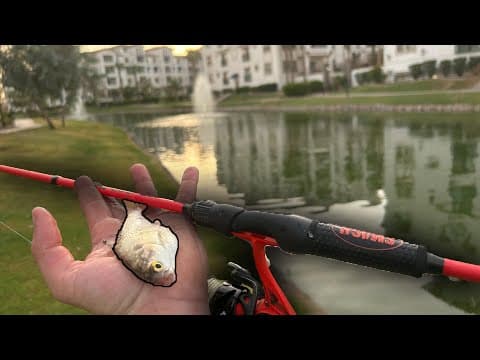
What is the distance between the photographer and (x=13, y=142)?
1.53 meters

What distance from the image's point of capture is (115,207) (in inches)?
51.8

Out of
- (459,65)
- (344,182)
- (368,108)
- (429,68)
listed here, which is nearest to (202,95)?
(344,182)

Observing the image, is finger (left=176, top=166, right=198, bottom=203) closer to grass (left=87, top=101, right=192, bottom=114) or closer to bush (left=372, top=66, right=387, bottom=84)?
grass (left=87, top=101, right=192, bottom=114)

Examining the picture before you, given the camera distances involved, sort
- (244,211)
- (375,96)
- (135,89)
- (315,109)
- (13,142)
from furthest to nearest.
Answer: (375,96) → (315,109) → (135,89) → (13,142) → (244,211)

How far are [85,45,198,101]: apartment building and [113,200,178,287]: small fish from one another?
2.34ft

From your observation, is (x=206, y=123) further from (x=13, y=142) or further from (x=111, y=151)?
(x=13, y=142)

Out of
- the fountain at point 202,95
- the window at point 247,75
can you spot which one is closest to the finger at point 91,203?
the fountain at point 202,95

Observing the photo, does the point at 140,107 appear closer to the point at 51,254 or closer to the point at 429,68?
the point at 51,254

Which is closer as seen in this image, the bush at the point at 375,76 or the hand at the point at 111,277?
the hand at the point at 111,277

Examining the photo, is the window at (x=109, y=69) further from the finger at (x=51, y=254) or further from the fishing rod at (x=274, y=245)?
the finger at (x=51, y=254)

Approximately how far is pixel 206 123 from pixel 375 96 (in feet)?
13.6

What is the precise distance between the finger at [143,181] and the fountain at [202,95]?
1.63 feet

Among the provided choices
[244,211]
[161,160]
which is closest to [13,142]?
[161,160]

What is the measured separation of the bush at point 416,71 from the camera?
10017 millimetres
